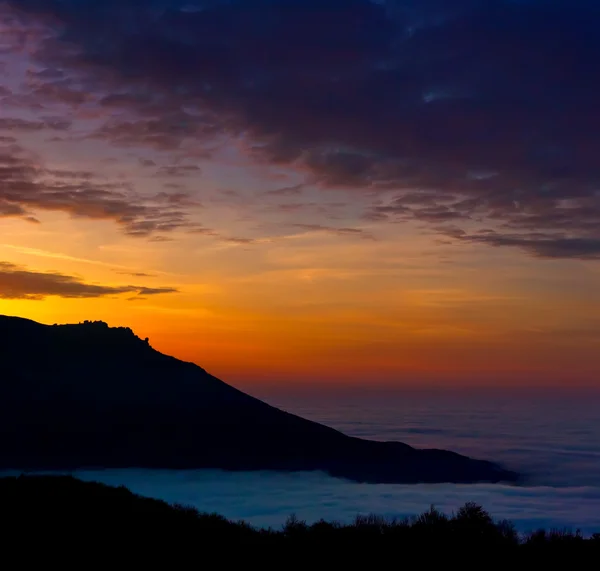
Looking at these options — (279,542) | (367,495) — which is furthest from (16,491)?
(367,495)

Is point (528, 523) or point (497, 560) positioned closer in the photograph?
point (497, 560)

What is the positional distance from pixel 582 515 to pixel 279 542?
14246 cm

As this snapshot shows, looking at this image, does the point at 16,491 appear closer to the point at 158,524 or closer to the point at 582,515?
the point at 158,524

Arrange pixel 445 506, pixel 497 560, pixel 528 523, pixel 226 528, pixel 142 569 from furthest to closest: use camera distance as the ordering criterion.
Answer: pixel 445 506
pixel 528 523
pixel 226 528
pixel 497 560
pixel 142 569

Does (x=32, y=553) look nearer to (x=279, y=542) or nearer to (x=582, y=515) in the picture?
(x=279, y=542)

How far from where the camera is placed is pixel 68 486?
30.5 metres

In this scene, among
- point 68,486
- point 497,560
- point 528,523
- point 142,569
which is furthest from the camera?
point 528,523

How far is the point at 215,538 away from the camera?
25.9 metres

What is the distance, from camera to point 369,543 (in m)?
26.8

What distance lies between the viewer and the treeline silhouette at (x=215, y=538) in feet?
75.9

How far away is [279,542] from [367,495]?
17962cm

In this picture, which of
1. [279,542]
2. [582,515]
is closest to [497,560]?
[279,542]

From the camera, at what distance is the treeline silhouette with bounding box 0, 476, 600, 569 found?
23.1 m

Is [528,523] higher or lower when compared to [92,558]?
lower
